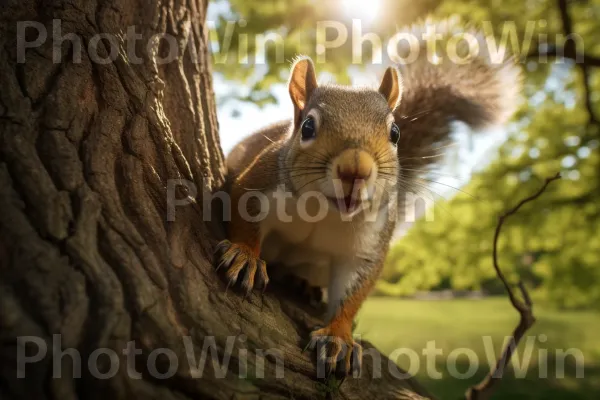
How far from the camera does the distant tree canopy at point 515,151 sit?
5184 millimetres

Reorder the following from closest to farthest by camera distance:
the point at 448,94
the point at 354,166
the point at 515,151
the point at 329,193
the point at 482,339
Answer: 1. the point at 354,166
2. the point at 329,193
3. the point at 448,94
4. the point at 515,151
5. the point at 482,339

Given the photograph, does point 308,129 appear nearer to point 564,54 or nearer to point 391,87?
point 391,87

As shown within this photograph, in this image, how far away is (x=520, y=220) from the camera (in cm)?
511

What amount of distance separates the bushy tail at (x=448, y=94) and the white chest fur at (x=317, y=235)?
0.64 m

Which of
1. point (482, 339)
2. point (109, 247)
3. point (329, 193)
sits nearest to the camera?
point (109, 247)

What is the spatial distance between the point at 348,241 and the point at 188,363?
995mm

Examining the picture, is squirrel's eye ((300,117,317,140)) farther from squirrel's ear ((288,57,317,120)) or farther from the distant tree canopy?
the distant tree canopy

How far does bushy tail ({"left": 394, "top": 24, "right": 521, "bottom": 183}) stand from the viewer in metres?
2.67

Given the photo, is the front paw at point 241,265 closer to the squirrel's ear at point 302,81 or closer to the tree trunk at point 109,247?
the tree trunk at point 109,247

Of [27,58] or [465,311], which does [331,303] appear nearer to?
[27,58]

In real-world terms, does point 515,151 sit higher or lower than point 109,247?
higher

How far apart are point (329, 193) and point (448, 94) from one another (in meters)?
Answer: 1.47

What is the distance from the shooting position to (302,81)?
2.11 meters

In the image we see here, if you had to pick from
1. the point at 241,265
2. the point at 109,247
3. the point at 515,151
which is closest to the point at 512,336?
the point at 241,265
